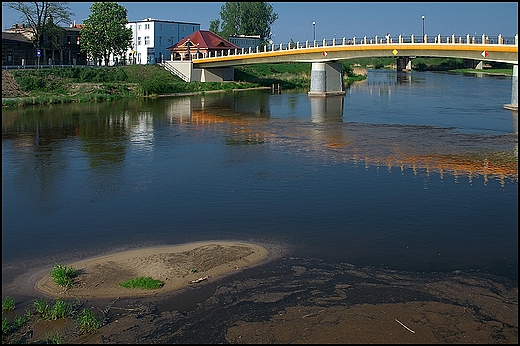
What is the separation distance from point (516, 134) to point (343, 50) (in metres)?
22.2

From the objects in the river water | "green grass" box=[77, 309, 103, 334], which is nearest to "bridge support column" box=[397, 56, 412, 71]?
the river water

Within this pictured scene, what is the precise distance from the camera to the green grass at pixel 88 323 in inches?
375

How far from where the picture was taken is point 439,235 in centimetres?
1448

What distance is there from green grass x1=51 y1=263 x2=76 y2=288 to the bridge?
3299 cm

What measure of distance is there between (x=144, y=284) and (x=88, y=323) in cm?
165

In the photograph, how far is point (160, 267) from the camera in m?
12.0

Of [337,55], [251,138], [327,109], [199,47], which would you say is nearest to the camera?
[251,138]

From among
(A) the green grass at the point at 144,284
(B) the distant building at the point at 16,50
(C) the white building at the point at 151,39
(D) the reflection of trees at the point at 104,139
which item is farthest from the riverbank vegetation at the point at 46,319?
(C) the white building at the point at 151,39

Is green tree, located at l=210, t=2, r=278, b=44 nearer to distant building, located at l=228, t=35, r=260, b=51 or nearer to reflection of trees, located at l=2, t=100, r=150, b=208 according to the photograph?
distant building, located at l=228, t=35, r=260, b=51

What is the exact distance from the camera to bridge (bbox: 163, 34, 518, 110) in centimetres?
4015

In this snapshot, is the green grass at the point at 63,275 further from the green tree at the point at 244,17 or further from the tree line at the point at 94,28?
the green tree at the point at 244,17

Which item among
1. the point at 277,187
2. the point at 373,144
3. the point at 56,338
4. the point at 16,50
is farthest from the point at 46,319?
the point at 16,50

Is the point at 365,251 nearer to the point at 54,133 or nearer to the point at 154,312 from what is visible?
the point at 154,312

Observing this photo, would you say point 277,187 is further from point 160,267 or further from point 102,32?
point 102,32
